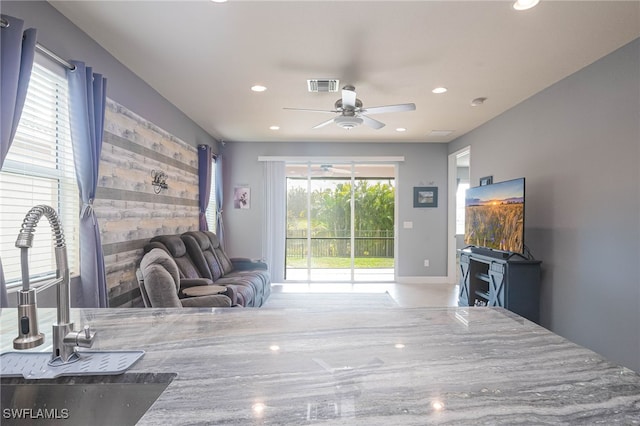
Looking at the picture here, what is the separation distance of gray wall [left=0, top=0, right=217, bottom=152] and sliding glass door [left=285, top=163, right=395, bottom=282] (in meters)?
2.67

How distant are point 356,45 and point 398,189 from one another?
412 centimetres

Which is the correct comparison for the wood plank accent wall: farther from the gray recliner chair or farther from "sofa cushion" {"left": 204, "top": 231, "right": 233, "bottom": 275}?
"sofa cushion" {"left": 204, "top": 231, "right": 233, "bottom": 275}

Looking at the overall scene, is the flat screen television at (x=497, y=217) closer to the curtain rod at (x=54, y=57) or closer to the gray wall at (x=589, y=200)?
the gray wall at (x=589, y=200)

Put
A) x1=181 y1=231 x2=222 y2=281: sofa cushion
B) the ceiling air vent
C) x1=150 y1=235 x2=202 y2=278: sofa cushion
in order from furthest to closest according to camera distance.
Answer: x1=181 y1=231 x2=222 y2=281: sofa cushion
x1=150 y1=235 x2=202 y2=278: sofa cushion
the ceiling air vent

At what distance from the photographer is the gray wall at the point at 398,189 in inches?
256

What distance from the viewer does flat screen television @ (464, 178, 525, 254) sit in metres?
3.56

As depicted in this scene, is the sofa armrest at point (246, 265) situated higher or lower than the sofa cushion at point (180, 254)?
lower

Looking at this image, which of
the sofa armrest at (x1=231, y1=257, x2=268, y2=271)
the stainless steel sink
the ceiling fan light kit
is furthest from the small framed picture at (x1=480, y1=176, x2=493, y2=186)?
the stainless steel sink

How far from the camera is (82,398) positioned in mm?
893

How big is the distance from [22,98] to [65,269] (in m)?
1.55

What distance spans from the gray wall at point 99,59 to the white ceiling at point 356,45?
0.08 metres

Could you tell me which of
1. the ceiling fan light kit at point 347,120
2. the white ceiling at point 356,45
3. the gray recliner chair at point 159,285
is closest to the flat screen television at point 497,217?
the white ceiling at point 356,45

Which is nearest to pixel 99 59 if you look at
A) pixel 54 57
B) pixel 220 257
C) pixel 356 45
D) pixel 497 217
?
pixel 54 57

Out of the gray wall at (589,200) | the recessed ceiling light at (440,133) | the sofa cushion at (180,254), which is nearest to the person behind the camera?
the gray wall at (589,200)
